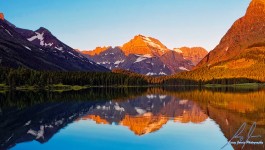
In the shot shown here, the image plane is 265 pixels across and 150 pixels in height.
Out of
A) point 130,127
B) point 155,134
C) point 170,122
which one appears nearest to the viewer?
point 155,134

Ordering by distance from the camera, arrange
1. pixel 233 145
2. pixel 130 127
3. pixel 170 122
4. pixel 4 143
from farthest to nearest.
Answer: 1. pixel 170 122
2. pixel 130 127
3. pixel 4 143
4. pixel 233 145

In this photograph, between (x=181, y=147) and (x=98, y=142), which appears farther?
(x=98, y=142)

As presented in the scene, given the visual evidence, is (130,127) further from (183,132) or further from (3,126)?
(3,126)

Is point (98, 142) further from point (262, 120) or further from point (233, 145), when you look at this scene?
point (262, 120)

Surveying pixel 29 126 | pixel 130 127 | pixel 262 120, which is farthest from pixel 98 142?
pixel 262 120

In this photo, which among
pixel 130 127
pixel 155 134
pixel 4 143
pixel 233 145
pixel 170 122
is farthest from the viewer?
pixel 170 122

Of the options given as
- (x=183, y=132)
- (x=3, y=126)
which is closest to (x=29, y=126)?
(x=3, y=126)

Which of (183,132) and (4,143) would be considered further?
(183,132)

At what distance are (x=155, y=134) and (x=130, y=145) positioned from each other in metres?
8.33

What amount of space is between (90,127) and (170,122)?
15115 mm

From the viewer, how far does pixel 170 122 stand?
61.9 meters

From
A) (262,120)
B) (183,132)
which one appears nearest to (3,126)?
(183,132)

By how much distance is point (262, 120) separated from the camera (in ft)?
189

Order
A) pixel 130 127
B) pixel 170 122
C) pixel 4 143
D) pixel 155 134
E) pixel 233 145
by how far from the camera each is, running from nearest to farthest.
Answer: pixel 233 145 → pixel 4 143 → pixel 155 134 → pixel 130 127 → pixel 170 122
